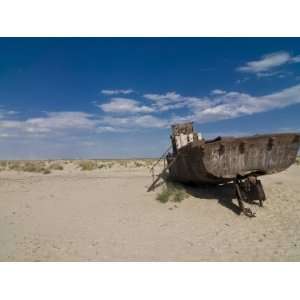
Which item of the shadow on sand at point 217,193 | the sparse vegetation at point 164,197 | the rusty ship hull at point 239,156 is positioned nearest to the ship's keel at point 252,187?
the rusty ship hull at point 239,156

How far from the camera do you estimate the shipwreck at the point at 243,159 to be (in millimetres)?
7941

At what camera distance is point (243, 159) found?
832 cm

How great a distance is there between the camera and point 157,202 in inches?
351

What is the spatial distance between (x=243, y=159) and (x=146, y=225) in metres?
3.31

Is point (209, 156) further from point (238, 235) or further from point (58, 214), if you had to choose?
point (58, 214)

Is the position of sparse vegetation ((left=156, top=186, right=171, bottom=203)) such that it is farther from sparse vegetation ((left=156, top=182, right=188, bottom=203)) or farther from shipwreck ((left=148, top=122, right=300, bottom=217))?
shipwreck ((left=148, top=122, right=300, bottom=217))

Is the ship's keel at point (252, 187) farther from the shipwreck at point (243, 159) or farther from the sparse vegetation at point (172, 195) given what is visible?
the sparse vegetation at point (172, 195)

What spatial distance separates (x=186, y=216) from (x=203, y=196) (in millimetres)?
1675

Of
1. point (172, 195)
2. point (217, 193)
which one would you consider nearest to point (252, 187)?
point (217, 193)

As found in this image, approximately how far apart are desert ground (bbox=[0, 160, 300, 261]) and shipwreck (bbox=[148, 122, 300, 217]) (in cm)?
61

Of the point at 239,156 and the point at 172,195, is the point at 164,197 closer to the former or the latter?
the point at 172,195

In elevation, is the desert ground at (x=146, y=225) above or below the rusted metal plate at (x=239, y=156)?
below

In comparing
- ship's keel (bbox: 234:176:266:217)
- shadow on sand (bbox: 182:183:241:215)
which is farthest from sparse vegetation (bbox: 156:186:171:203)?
ship's keel (bbox: 234:176:266:217)

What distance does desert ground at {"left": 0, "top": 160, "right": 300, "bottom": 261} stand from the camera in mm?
5172
